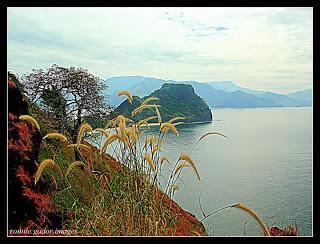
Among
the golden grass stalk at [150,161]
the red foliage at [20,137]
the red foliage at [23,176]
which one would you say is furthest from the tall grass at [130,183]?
the red foliage at [20,137]

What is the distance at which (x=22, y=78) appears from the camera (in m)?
4.68

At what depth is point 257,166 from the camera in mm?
7738

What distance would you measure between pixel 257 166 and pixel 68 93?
407 centimetres

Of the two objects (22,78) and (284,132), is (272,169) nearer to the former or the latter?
(284,132)

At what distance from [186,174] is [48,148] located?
1323mm

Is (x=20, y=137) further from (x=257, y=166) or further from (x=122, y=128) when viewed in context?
(x=257, y=166)

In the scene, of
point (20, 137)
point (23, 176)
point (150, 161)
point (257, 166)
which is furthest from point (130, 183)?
point (257, 166)

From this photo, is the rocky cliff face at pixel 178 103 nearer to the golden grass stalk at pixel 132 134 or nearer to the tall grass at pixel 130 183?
the tall grass at pixel 130 183

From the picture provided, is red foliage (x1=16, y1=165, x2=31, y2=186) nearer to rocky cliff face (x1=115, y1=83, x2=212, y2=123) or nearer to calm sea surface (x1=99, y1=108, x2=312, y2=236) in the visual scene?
calm sea surface (x1=99, y1=108, x2=312, y2=236)

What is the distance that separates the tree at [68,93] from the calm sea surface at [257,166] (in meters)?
1.13
